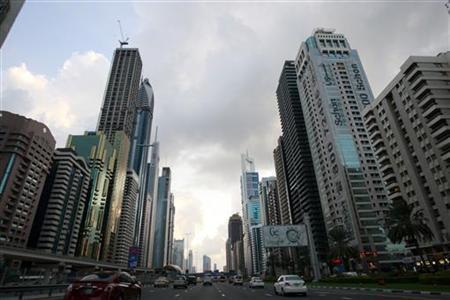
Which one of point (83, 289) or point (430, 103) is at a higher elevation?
point (430, 103)

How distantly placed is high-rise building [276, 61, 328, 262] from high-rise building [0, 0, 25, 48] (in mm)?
121397

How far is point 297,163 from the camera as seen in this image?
162750mm

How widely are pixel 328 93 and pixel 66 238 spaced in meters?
139

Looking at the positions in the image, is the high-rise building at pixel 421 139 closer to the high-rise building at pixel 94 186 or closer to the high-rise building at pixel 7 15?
the high-rise building at pixel 7 15

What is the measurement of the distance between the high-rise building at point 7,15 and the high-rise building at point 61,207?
112627 millimetres

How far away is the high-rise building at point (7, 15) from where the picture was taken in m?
45.2

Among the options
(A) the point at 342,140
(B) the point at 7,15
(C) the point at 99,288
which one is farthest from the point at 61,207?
(C) the point at 99,288

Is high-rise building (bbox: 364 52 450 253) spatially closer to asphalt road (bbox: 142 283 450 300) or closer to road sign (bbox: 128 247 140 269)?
asphalt road (bbox: 142 283 450 300)

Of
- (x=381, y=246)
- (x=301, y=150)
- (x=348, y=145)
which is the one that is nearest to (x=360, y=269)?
(x=381, y=246)

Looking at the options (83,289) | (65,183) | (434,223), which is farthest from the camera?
(65,183)

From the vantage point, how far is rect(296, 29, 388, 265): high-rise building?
358ft

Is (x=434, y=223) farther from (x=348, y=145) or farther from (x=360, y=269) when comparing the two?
(x=348, y=145)

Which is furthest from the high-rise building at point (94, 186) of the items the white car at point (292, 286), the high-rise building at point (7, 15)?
the white car at point (292, 286)

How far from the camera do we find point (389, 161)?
92.8 metres
